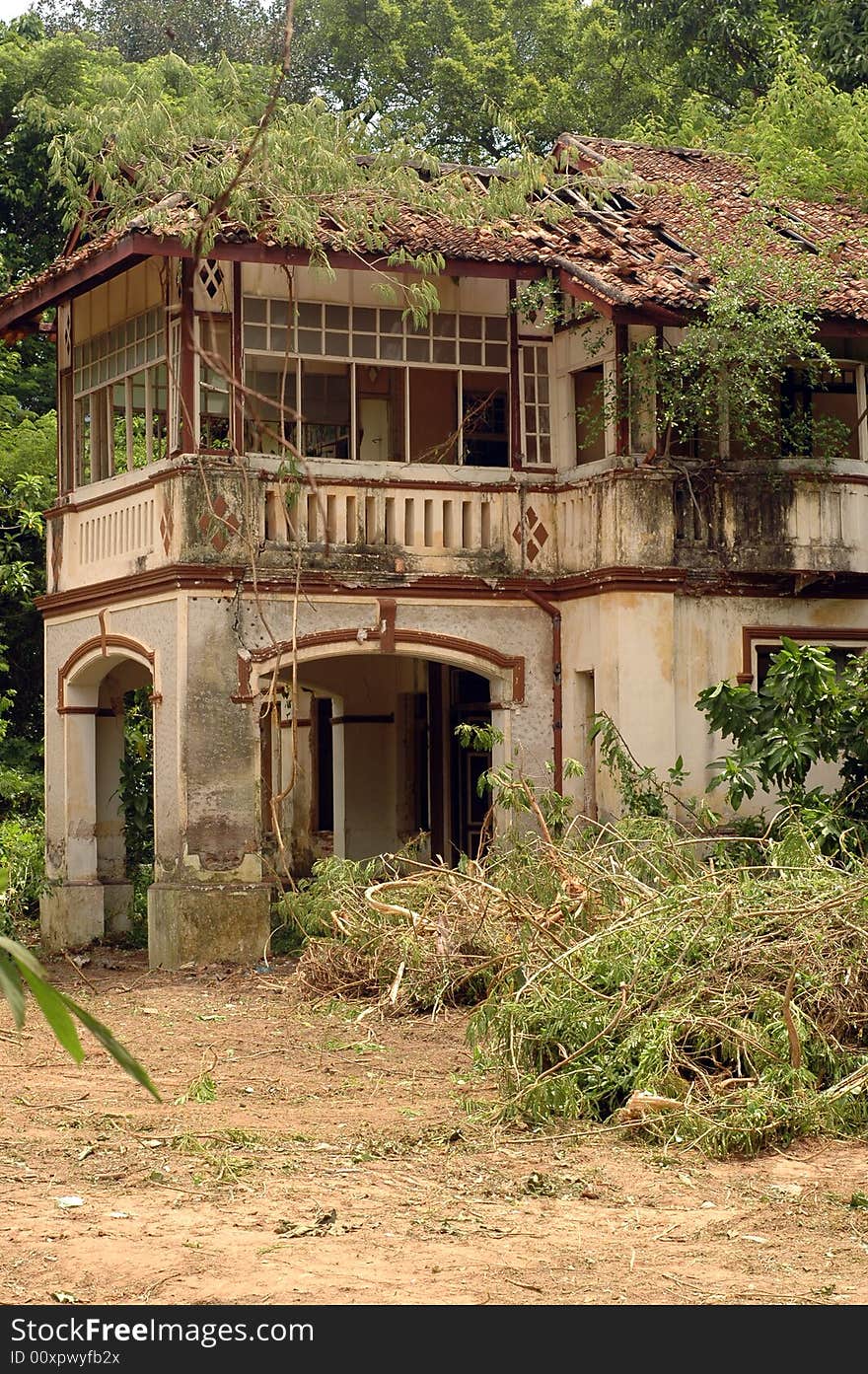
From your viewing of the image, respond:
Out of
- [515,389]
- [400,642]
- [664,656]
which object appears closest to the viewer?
[664,656]

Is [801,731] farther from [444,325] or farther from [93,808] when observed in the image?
[93,808]

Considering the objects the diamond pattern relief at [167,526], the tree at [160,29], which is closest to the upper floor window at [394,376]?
the diamond pattern relief at [167,526]

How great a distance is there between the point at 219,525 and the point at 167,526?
52cm

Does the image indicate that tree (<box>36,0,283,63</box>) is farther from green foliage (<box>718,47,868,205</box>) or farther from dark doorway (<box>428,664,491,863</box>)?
dark doorway (<box>428,664,491,863</box>)

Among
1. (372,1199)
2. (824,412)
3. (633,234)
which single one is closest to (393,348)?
(633,234)

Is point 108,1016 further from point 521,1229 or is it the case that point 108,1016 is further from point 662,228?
point 662,228

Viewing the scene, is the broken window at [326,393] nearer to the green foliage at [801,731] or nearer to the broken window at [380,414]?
the broken window at [380,414]

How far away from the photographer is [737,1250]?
280 inches

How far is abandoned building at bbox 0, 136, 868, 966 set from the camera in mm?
15680

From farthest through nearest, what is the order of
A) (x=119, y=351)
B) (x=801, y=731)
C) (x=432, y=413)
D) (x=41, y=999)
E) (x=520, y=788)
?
(x=432, y=413)
(x=119, y=351)
(x=801, y=731)
(x=520, y=788)
(x=41, y=999)

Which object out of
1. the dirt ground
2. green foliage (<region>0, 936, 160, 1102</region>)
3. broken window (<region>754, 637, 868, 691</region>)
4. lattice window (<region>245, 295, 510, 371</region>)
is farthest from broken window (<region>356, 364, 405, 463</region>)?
green foliage (<region>0, 936, 160, 1102</region>)

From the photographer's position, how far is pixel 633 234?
17.8 meters

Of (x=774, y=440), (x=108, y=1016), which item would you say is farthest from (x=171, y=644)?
(x=774, y=440)

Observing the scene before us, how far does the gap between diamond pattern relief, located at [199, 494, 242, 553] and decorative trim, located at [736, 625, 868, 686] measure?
4.66 metres
